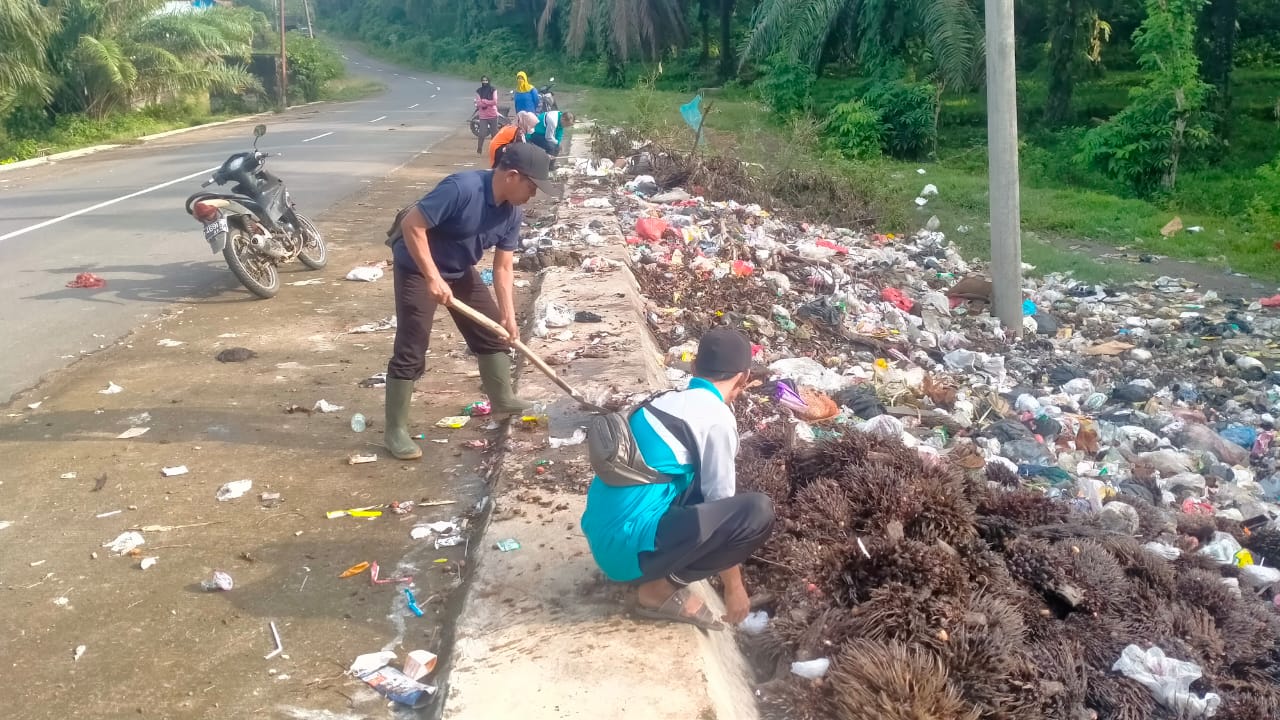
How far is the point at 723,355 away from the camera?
3070mm

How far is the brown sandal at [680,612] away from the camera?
10.3 feet

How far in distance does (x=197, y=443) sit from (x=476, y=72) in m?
51.6

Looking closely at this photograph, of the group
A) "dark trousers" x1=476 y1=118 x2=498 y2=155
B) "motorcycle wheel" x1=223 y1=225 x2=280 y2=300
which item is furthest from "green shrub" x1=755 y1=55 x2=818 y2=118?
"motorcycle wheel" x1=223 y1=225 x2=280 y2=300

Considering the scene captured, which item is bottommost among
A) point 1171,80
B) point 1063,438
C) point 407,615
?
point 1063,438

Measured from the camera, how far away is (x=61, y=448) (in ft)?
16.3

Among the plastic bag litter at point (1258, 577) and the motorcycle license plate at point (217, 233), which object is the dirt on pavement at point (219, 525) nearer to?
the motorcycle license plate at point (217, 233)

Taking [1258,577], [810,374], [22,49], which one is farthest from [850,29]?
[1258,577]

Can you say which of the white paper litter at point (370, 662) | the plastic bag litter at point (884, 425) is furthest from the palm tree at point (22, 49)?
the white paper litter at point (370, 662)

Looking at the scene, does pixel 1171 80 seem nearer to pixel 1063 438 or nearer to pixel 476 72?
pixel 1063 438

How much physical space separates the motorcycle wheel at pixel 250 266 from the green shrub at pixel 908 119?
14.0 m

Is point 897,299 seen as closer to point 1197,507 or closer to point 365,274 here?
point 1197,507

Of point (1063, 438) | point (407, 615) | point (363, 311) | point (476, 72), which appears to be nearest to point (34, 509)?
point (407, 615)

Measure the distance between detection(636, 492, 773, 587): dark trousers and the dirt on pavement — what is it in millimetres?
805

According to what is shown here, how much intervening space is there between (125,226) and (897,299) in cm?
807
